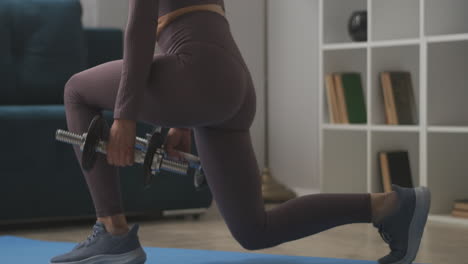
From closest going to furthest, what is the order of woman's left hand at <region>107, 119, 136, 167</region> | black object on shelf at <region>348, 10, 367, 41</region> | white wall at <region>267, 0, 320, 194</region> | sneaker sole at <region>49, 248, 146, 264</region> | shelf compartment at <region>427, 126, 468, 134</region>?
woman's left hand at <region>107, 119, 136, 167</region> < sneaker sole at <region>49, 248, 146, 264</region> < shelf compartment at <region>427, 126, 468, 134</region> < black object on shelf at <region>348, 10, 367, 41</region> < white wall at <region>267, 0, 320, 194</region>

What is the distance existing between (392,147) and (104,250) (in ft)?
7.33

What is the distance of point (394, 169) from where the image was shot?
12.8 feet

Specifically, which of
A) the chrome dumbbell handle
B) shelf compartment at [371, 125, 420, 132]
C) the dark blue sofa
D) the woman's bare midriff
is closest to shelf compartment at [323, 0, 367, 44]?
shelf compartment at [371, 125, 420, 132]

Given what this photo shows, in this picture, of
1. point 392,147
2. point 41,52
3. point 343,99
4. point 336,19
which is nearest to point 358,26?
point 336,19

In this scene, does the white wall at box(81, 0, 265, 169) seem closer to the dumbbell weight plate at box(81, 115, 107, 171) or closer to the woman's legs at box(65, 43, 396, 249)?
the woman's legs at box(65, 43, 396, 249)

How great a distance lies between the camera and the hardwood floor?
271 centimetres

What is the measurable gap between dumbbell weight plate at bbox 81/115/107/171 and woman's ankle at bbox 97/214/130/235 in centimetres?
23

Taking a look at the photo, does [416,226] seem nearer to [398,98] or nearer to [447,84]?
[447,84]

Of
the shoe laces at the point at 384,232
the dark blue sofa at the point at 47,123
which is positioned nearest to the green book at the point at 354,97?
the dark blue sofa at the point at 47,123

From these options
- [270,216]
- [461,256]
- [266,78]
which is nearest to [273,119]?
[266,78]

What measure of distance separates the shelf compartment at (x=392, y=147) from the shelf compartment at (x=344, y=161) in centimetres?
20

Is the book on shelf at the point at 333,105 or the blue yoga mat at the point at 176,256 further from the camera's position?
the book on shelf at the point at 333,105

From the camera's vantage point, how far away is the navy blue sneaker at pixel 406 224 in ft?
6.91

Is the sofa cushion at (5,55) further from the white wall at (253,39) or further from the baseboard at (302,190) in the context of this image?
the baseboard at (302,190)
